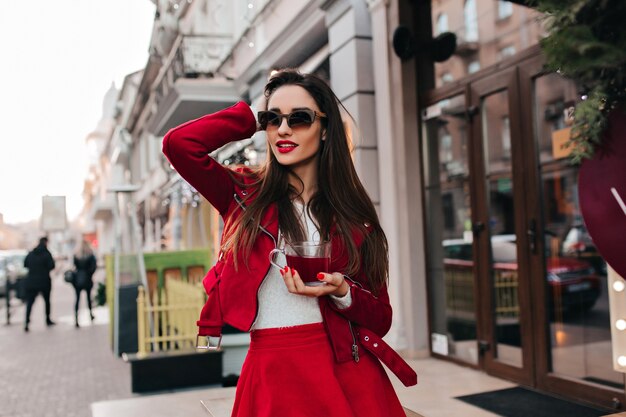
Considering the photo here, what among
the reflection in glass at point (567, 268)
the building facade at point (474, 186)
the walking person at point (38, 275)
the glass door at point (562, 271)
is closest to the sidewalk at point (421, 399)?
the building facade at point (474, 186)

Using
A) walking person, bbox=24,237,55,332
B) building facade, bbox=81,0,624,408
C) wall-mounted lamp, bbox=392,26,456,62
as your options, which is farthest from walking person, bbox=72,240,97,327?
wall-mounted lamp, bbox=392,26,456,62

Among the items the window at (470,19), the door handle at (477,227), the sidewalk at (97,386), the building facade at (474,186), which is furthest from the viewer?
the window at (470,19)

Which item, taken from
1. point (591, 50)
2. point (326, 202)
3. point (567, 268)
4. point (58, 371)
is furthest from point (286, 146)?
point (58, 371)

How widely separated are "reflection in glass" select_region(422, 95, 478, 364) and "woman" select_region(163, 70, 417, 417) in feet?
15.8

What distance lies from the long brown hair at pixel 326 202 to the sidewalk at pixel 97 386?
1508 mm

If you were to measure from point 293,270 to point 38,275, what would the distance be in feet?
44.1

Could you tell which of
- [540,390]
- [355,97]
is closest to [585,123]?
[540,390]

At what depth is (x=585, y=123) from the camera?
182cm

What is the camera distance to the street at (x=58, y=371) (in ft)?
21.4

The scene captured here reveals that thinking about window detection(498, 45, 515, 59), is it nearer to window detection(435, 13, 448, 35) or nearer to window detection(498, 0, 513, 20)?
window detection(498, 0, 513, 20)

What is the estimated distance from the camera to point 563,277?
723 centimetres

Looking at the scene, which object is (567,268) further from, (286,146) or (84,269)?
(84,269)

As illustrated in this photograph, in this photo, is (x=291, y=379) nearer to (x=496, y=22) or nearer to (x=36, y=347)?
(x=496, y=22)

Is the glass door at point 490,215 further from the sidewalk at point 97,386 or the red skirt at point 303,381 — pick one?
the red skirt at point 303,381
